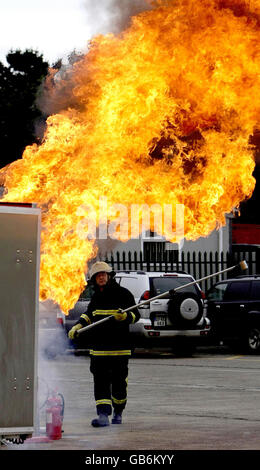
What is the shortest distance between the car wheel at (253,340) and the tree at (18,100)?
1380 centimetres

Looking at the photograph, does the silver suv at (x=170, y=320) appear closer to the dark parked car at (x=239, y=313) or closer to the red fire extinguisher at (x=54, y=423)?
the dark parked car at (x=239, y=313)

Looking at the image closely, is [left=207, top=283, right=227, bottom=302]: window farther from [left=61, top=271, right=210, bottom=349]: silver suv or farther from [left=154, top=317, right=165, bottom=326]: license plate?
[left=154, top=317, right=165, bottom=326]: license plate

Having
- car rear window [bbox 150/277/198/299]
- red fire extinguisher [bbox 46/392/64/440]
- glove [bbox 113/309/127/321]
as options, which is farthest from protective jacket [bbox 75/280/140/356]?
car rear window [bbox 150/277/198/299]

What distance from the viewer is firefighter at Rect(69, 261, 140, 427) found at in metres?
11.3

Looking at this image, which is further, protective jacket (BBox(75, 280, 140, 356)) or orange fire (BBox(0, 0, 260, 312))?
protective jacket (BBox(75, 280, 140, 356))

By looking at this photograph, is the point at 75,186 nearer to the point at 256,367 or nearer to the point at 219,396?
the point at 219,396

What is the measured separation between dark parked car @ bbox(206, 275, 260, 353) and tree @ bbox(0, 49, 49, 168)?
12.5 m

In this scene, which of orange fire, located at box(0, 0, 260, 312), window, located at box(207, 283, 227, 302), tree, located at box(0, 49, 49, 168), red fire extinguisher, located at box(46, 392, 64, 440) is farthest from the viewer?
tree, located at box(0, 49, 49, 168)

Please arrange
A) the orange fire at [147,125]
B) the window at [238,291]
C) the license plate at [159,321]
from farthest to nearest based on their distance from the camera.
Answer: the window at [238,291] → the license plate at [159,321] → the orange fire at [147,125]

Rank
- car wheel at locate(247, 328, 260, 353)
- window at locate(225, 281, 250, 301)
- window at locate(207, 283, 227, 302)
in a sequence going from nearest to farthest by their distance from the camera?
car wheel at locate(247, 328, 260, 353), window at locate(225, 281, 250, 301), window at locate(207, 283, 227, 302)

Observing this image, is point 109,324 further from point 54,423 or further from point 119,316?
point 54,423

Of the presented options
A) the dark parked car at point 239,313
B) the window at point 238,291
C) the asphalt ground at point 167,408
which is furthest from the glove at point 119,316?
the window at point 238,291

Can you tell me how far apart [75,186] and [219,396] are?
184 inches

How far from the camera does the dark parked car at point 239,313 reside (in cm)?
2258
